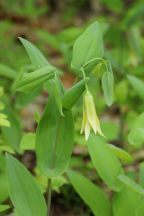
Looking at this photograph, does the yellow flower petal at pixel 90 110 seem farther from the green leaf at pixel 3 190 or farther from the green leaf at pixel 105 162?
the green leaf at pixel 3 190

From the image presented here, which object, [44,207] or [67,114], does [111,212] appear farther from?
[67,114]

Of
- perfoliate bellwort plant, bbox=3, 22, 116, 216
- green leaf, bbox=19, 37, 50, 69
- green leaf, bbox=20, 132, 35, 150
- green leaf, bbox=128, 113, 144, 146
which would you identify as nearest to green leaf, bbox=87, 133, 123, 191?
perfoliate bellwort plant, bbox=3, 22, 116, 216

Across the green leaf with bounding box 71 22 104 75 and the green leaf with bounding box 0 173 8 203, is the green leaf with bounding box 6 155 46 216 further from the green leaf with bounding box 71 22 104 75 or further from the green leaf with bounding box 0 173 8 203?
the green leaf with bounding box 71 22 104 75

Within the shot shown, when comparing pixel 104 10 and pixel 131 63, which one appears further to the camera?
pixel 104 10

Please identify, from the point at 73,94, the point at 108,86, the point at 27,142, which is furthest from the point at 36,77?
the point at 27,142

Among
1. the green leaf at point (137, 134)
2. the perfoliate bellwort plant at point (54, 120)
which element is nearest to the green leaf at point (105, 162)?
the perfoliate bellwort plant at point (54, 120)

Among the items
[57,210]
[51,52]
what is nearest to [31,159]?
[57,210]

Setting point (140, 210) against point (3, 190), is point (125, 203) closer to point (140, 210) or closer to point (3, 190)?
point (140, 210)
